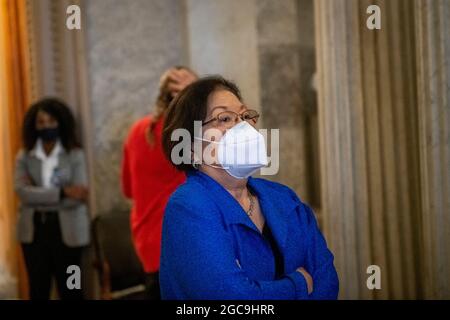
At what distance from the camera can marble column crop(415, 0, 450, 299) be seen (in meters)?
1.80

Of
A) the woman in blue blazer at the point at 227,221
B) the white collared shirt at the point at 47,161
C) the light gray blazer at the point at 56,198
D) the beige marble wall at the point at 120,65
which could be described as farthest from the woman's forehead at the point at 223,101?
the beige marble wall at the point at 120,65

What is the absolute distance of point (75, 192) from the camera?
2.69 meters

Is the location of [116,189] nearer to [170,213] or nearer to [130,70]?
[130,70]

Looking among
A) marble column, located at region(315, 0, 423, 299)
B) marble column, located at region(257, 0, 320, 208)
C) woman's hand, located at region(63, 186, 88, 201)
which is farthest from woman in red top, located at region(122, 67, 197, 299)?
marble column, located at region(257, 0, 320, 208)

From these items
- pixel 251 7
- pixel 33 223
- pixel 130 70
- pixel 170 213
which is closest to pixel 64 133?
pixel 33 223

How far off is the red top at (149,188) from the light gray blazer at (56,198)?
1.31 ft

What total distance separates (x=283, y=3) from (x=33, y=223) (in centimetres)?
169

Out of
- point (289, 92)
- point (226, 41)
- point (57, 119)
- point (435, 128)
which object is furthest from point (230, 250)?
point (226, 41)

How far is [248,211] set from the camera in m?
1.54

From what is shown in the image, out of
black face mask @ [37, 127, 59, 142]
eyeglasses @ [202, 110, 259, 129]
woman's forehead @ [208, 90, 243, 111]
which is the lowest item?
black face mask @ [37, 127, 59, 142]

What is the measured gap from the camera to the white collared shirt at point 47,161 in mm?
2598

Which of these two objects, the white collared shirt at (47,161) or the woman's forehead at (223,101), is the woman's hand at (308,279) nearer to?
the woman's forehead at (223,101)

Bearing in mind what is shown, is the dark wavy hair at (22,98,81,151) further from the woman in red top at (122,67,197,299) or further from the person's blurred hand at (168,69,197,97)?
the person's blurred hand at (168,69,197,97)

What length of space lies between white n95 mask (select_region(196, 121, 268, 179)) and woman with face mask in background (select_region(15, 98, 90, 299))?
4.12 ft
